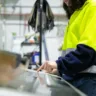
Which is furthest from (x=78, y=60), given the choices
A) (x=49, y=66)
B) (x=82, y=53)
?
(x=49, y=66)

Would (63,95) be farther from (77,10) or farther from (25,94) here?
(77,10)

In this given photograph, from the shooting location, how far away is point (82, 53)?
42.6 inches

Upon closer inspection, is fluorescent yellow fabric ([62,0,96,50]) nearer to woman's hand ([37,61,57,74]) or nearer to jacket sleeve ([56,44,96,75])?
jacket sleeve ([56,44,96,75])

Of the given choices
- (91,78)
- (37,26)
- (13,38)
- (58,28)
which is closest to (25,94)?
(91,78)

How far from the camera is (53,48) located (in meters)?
5.44

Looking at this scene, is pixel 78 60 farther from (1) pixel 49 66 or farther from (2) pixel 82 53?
(1) pixel 49 66

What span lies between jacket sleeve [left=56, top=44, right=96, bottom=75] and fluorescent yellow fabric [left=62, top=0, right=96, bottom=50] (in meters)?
0.03

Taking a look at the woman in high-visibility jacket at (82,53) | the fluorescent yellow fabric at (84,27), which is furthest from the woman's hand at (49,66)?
the fluorescent yellow fabric at (84,27)

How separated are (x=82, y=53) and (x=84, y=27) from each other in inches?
5.1

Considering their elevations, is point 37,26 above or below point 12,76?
below

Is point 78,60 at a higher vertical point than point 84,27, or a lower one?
lower

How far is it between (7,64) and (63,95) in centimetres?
20

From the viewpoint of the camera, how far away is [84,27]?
3.73 feet

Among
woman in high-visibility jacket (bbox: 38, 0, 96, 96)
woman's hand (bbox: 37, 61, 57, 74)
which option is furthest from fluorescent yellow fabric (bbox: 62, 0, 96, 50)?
woman's hand (bbox: 37, 61, 57, 74)
